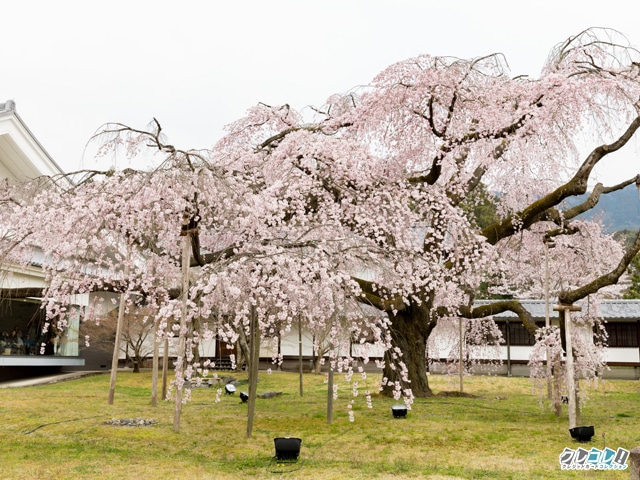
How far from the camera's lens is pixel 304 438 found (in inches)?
431

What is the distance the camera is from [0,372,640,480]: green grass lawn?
8.49m

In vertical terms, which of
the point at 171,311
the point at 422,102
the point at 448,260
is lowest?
the point at 171,311

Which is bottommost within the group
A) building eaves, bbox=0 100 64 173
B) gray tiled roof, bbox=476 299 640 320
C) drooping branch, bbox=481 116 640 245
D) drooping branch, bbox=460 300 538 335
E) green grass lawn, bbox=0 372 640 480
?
green grass lawn, bbox=0 372 640 480

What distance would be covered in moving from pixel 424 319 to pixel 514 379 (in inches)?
368

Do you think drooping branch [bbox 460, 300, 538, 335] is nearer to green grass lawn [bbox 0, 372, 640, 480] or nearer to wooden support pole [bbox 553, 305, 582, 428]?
green grass lawn [bbox 0, 372, 640, 480]

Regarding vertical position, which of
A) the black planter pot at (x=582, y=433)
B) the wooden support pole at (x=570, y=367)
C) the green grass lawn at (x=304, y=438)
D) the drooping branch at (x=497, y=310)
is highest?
the drooping branch at (x=497, y=310)

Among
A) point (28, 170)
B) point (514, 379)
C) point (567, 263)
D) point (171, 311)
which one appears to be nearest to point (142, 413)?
point (171, 311)

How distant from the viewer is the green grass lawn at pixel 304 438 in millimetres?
8492

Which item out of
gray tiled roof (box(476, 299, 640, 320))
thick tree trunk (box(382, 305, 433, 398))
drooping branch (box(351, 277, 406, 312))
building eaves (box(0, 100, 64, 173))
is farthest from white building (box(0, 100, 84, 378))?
gray tiled roof (box(476, 299, 640, 320))

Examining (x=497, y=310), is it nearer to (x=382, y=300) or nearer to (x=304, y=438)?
(x=382, y=300)

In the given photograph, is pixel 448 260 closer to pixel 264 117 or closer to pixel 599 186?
pixel 599 186

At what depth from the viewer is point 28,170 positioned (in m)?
21.1

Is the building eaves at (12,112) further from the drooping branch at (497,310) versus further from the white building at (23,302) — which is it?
the drooping branch at (497,310)

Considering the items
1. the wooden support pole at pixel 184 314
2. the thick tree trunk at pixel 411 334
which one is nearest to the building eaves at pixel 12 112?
the wooden support pole at pixel 184 314
